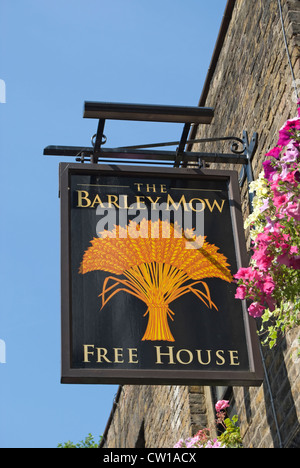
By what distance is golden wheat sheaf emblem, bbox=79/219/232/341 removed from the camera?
5.73 meters

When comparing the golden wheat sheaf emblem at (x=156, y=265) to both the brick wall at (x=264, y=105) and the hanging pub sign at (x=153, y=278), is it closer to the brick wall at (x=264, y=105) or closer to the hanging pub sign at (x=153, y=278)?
the hanging pub sign at (x=153, y=278)

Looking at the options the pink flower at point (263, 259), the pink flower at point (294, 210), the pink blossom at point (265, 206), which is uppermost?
the pink blossom at point (265, 206)

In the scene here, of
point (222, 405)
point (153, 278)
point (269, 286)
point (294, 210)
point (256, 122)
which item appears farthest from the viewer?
point (222, 405)

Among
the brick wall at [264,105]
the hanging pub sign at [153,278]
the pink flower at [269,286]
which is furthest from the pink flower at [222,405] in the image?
the pink flower at [269,286]

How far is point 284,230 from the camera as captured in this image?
4.61 meters

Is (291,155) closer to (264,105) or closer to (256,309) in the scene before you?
(256,309)

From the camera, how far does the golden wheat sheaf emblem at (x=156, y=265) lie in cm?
573

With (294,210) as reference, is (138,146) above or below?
above

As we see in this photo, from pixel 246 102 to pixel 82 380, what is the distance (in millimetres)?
3704

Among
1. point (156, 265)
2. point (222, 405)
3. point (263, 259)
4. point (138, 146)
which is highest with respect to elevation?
point (138, 146)

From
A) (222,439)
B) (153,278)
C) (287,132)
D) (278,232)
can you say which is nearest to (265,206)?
(278,232)

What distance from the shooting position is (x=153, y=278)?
5.89 meters

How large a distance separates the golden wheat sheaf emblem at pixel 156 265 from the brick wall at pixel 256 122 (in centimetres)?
89

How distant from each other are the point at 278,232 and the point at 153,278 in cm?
151
